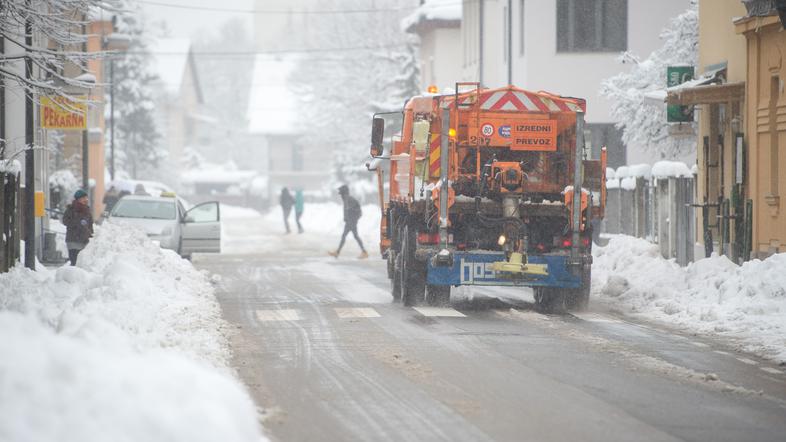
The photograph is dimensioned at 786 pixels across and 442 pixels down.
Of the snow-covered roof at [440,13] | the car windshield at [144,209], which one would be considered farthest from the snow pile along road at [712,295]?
the snow-covered roof at [440,13]

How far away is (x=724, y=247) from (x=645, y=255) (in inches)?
55.9

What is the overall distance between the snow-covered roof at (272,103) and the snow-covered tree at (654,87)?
78537mm

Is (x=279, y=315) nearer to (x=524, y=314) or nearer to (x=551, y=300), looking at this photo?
(x=524, y=314)

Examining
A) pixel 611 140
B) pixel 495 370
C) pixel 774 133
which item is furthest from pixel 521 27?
pixel 495 370

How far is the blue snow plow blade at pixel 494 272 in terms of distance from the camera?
15969mm

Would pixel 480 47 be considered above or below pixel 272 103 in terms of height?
below

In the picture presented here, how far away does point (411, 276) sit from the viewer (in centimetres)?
1669

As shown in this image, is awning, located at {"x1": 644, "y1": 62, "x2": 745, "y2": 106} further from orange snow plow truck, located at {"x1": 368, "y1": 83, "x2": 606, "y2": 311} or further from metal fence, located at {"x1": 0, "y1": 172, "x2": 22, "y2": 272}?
metal fence, located at {"x1": 0, "y1": 172, "x2": 22, "y2": 272}

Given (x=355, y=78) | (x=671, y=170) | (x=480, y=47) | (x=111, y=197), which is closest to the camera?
(x=671, y=170)

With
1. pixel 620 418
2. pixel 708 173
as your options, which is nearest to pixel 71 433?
pixel 620 418

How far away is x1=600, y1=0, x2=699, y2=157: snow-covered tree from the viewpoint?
95.7ft

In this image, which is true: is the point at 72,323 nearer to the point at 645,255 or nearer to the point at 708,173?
the point at 645,255

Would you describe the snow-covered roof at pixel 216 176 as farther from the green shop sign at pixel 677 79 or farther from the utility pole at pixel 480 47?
the green shop sign at pixel 677 79

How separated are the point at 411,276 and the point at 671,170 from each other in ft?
31.6
